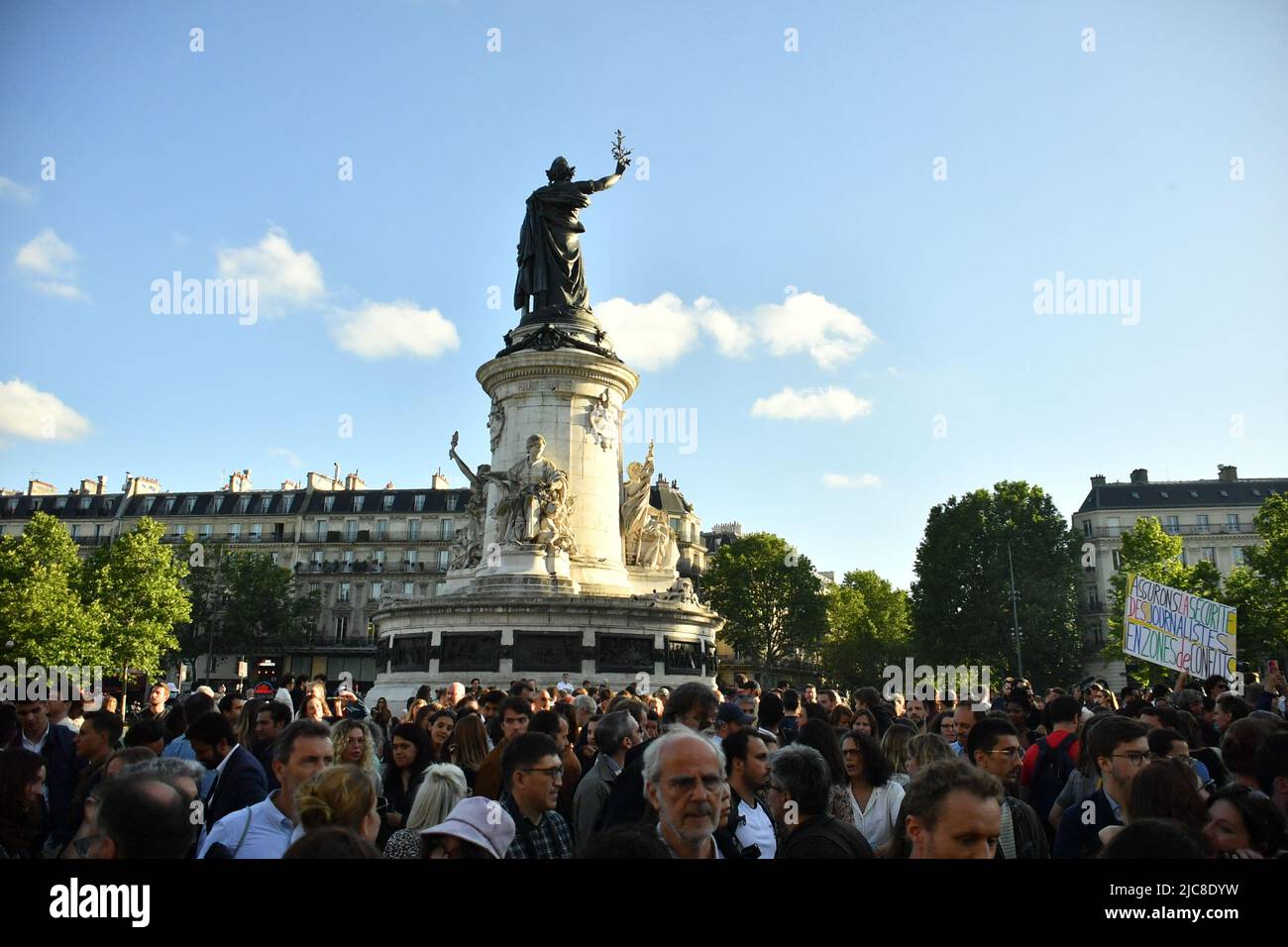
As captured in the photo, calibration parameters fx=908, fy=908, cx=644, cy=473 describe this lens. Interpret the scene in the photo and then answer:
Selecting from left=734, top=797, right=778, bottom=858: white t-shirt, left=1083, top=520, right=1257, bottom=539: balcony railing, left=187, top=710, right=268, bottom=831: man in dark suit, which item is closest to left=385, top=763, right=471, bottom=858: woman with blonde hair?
left=187, top=710, right=268, bottom=831: man in dark suit

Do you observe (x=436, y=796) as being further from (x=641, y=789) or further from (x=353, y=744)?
(x=353, y=744)

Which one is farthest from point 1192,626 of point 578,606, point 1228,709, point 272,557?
point 272,557

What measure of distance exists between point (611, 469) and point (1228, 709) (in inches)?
850

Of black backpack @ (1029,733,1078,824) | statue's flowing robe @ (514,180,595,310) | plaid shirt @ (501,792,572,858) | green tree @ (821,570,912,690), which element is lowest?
green tree @ (821,570,912,690)

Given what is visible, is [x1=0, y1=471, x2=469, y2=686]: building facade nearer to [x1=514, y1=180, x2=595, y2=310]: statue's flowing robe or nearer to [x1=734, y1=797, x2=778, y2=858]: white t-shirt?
[x1=514, y1=180, x2=595, y2=310]: statue's flowing robe

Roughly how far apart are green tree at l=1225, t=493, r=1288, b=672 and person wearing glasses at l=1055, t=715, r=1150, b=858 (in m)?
49.5

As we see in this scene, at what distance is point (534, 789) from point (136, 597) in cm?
5732

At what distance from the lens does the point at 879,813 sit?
6477 millimetres

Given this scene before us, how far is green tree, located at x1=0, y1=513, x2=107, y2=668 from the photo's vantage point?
47.2 m

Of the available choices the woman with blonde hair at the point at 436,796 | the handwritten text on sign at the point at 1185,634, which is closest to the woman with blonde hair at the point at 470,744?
the woman with blonde hair at the point at 436,796

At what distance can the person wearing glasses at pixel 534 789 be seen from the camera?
546cm

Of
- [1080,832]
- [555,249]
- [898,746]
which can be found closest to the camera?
[1080,832]

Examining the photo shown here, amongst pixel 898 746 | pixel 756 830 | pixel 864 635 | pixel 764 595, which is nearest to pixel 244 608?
pixel 764 595
